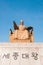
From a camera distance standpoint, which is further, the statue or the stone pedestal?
the statue

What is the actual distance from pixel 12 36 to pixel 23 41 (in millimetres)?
675

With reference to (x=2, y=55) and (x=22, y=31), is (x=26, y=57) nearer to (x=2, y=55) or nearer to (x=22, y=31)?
(x=2, y=55)

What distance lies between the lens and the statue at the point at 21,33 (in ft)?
28.0

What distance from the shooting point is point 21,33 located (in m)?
8.69

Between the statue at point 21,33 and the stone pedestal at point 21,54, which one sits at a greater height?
the statue at point 21,33

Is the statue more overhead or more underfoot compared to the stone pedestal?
more overhead

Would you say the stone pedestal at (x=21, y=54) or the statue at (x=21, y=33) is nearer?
the stone pedestal at (x=21, y=54)

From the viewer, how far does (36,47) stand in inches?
299

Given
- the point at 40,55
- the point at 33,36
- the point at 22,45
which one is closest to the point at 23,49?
the point at 22,45

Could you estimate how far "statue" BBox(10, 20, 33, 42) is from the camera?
855 centimetres

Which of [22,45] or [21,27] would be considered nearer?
[22,45]

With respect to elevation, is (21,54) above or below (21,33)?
below

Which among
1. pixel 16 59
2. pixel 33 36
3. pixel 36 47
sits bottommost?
pixel 16 59

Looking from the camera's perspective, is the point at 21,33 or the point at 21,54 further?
the point at 21,33
